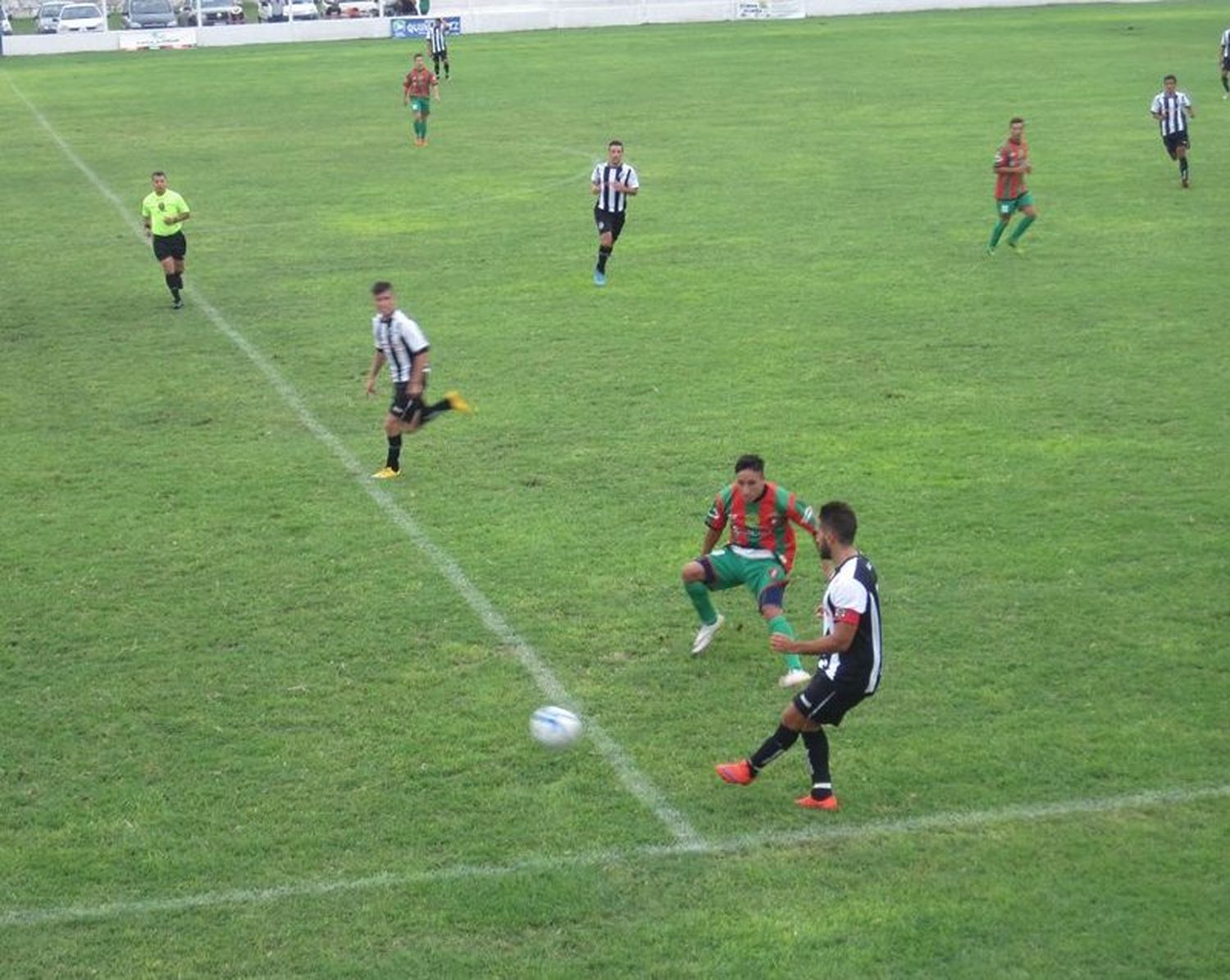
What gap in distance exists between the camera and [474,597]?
14312mm

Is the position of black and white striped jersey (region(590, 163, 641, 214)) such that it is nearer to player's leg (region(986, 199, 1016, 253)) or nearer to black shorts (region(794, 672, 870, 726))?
player's leg (region(986, 199, 1016, 253))

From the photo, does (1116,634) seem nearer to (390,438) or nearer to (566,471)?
(566,471)

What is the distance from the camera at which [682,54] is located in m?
59.0

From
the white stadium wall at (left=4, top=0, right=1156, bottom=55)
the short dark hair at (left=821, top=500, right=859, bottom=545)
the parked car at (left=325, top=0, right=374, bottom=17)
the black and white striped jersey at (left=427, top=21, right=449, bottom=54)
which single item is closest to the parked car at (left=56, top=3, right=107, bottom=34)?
the white stadium wall at (left=4, top=0, right=1156, bottom=55)

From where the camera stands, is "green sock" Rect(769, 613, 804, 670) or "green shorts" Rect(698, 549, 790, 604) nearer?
"green sock" Rect(769, 613, 804, 670)

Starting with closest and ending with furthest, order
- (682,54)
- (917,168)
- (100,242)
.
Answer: (100,242), (917,168), (682,54)

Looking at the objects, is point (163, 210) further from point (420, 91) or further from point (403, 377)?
point (420, 91)

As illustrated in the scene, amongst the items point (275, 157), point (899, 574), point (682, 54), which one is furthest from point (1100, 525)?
point (682, 54)

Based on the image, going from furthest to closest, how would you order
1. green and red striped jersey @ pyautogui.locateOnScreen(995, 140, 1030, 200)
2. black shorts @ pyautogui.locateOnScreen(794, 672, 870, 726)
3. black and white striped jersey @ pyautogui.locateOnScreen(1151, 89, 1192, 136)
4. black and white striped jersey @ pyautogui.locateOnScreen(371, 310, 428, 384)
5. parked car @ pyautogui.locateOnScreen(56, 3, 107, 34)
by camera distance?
parked car @ pyautogui.locateOnScreen(56, 3, 107, 34), black and white striped jersey @ pyautogui.locateOnScreen(1151, 89, 1192, 136), green and red striped jersey @ pyautogui.locateOnScreen(995, 140, 1030, 200), black and white striped jersey @ pyautogui.locateOnScreen(371, 310, 428, 384), black shorts @ pyautogui.locateOnScreen(794, 672, 870, 726)

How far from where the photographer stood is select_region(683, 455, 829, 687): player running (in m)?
12.5

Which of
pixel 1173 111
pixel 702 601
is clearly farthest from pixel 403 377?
pixel 1173 111

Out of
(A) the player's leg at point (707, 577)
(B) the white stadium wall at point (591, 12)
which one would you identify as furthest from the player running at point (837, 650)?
(B) the white stadium wall at point (591, 12)

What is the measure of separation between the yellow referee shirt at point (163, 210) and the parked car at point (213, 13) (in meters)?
49.2

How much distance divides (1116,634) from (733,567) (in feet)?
9.45
